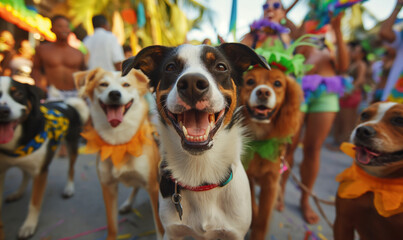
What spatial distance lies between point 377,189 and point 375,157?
21 cm

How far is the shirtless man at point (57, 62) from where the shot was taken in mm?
3414

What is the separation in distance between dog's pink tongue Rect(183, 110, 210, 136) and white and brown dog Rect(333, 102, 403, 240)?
1.03 metres

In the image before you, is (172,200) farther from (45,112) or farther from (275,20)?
(275,20)

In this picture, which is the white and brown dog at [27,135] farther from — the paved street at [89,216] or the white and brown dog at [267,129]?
the white and brown dog at [267,129]

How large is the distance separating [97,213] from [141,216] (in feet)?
1.71

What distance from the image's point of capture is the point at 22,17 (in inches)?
209

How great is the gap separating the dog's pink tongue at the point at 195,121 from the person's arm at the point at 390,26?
248 cm

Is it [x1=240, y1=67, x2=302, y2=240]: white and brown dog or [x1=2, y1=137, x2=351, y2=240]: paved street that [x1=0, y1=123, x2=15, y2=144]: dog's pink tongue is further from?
[x1=240, y1=67, x2=302, y2=240]: white and brown dog

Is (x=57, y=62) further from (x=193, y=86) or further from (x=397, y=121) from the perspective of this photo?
(x=397, y=121)

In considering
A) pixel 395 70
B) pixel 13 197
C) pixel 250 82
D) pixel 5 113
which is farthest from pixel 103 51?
pixel 395 70

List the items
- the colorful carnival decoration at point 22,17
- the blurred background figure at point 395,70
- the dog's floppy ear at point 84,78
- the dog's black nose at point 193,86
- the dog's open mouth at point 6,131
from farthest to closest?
the colorful carnival decoration at point 22,17 → the blurred background figure at point 395,70 → the dog's floppy ear at point 84,78 → the dog's open mouth at point 6,131 → the dog's black nose at point 193,86

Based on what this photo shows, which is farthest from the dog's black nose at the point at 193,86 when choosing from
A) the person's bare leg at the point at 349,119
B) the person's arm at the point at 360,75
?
the person's bare leg at the point at 349,119

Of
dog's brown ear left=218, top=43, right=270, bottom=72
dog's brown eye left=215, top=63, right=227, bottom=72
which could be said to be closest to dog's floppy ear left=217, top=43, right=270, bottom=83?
dog's brown ear left=218, top=43, right=270, bottom=72

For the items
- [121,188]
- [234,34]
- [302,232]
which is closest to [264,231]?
[302,232]
